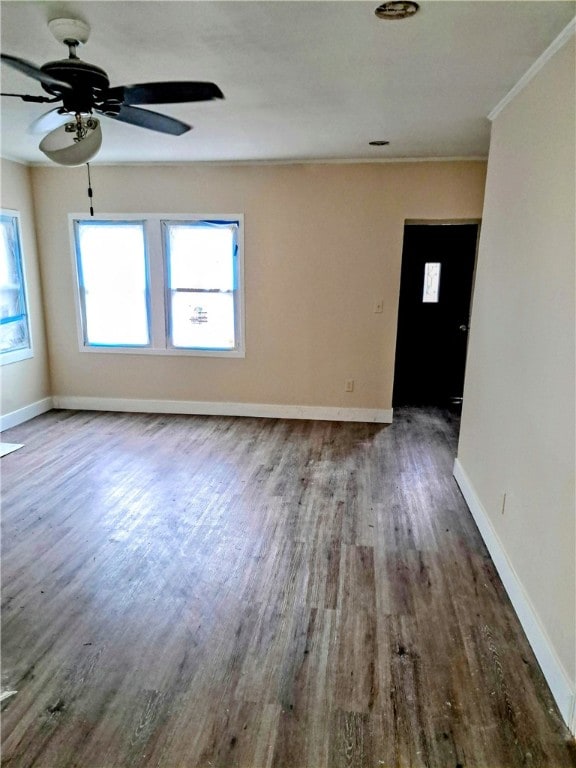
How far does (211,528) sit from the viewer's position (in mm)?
2998

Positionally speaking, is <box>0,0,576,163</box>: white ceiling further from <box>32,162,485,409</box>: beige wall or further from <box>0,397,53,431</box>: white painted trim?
<box>0,397,53,431</box>: white painted trim

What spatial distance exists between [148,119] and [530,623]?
2.93 meters

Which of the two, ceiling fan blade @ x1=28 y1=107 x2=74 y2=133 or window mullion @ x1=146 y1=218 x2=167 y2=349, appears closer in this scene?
ceiling fan blade @ x1=28 y1=107 x2=74 y2=133

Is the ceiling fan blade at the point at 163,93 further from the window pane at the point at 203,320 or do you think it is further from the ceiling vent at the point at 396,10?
the window pane at the point at 203,320

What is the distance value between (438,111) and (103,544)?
3351mm

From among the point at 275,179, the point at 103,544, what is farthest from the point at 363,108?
the point at 103,544

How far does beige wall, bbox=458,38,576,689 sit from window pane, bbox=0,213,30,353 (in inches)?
172

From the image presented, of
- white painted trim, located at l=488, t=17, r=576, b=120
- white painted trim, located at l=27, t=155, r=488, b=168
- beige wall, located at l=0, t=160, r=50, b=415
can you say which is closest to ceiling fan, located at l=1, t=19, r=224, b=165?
white painted trim, located at l=488, t=17, r=576, b=120

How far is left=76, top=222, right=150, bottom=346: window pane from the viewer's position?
5105mm

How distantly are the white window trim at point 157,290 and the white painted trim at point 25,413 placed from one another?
73 cm

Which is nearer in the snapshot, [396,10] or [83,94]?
[396,10]

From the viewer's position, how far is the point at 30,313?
5.08m

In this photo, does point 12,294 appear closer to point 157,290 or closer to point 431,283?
point 157,290

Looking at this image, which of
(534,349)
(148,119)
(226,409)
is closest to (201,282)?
(226,409)
